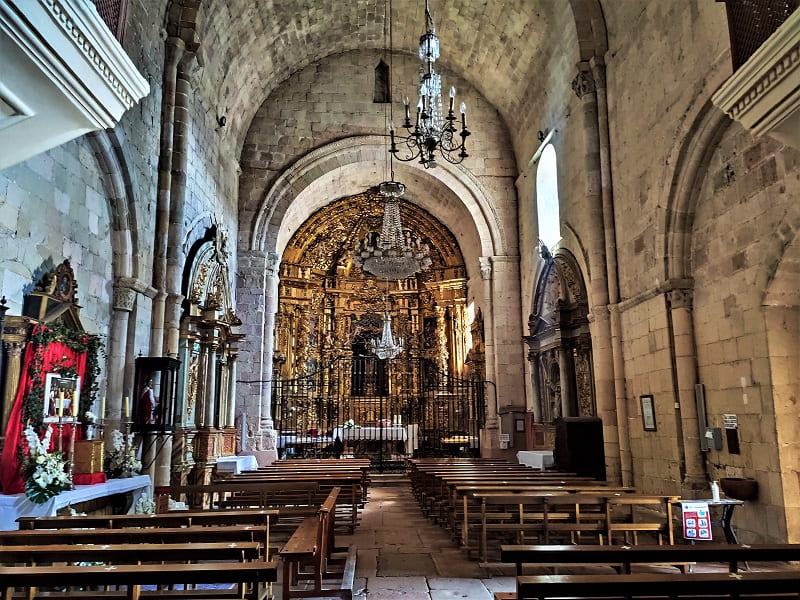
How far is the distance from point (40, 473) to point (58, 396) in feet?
4.46

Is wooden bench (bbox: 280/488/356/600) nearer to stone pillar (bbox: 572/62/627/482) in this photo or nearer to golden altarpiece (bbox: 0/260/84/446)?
golden altarpiece (bbox: 0/260/84/446)

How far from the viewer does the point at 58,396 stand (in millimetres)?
6453

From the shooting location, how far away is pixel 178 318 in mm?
10078

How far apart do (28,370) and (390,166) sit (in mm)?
12151

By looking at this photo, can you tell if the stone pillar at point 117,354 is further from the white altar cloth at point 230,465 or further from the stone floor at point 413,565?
the stone floor at point 413,565

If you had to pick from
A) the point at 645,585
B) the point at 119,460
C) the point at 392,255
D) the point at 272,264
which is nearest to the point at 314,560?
the point at 645,585

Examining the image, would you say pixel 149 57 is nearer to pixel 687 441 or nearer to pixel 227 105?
pixel 227 105

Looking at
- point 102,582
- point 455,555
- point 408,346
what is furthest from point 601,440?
point 408,346

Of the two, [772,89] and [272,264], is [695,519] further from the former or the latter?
[272,264]

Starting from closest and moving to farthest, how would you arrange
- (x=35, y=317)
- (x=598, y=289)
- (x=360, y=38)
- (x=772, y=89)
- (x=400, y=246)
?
(x=772, y=89)
(x=35, y=317)
(x=598, y=289)
(x=360, y=38)
(x=400, y=246)

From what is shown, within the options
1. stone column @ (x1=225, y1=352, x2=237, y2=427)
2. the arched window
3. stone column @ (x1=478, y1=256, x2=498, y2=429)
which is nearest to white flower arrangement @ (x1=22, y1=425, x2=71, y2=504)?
stone column @ (x1=225, y1=352, x2=237, y2=427)

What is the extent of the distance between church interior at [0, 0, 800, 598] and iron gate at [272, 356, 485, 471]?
0.14 metres

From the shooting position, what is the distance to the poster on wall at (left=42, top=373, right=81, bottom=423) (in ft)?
20.3

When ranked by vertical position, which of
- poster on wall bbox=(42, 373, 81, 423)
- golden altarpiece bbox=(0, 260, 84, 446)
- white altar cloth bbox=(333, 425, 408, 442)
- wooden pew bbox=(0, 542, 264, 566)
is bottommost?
wooden pew bbox=(0, 542, 264, 566)
